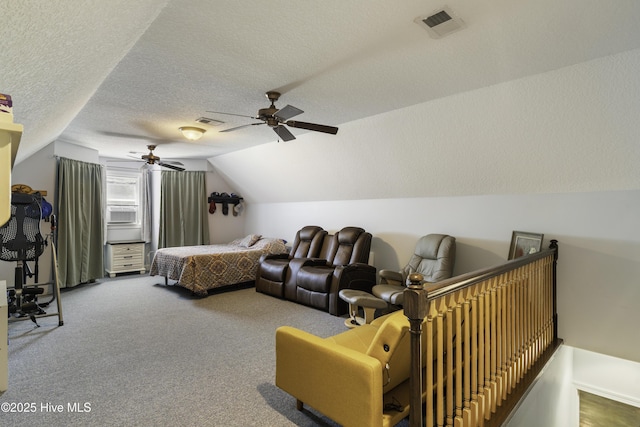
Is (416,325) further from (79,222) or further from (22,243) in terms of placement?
(79,222)

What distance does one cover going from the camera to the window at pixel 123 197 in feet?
23.6

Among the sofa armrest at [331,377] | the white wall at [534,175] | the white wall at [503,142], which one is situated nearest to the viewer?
the sofa armrest at [331,377]

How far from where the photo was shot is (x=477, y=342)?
2023mm

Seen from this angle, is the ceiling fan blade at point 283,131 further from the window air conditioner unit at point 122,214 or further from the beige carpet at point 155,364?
the window air conditioner unit at point 122,214

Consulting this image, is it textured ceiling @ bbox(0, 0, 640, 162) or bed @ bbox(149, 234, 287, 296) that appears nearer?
textured ceiling @ bbox(0, 0, 640, 162)

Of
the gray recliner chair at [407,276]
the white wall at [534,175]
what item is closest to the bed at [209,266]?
the white wall at [534,175]

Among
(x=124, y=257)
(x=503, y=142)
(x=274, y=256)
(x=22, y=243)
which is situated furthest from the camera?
(x=124, y=257)

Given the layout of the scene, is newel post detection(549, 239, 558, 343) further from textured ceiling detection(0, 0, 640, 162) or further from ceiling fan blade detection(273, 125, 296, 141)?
ceiling fan blade detection(273, 125, 296, 141)

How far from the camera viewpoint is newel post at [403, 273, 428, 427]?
58.0 inches

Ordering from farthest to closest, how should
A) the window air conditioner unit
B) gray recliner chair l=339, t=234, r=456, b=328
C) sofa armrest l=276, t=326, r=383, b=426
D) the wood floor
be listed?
the window air conditioner unit < the wood floor < gray recliner chair l=339, t=234, r=456, b=328 < sofa armrest l=276, t=326, r=383, b=426

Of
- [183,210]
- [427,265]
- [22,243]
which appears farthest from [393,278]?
[183,210]

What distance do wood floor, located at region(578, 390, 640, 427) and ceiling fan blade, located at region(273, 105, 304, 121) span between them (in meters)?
4.83

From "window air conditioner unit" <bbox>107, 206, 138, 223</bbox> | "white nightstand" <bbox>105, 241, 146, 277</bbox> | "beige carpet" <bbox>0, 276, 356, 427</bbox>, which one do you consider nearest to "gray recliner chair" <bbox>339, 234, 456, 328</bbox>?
"beige carpet" <bbox>0, 276, 356, 427</bbox>

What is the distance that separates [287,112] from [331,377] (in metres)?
2.28
